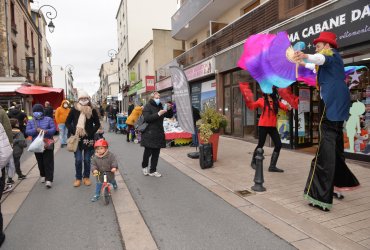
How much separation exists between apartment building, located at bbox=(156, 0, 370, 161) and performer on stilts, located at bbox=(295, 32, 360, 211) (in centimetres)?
306

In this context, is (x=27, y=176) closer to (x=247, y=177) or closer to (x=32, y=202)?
(x=32, y=202)

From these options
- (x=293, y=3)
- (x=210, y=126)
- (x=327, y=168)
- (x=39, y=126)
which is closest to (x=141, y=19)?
(x=293, y=3)

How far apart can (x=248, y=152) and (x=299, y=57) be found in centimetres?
587

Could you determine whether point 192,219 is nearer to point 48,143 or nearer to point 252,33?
point 48,143

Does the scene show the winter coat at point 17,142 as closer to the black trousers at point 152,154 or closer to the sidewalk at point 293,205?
the black trousers at point 152,154

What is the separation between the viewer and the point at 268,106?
6547 mm

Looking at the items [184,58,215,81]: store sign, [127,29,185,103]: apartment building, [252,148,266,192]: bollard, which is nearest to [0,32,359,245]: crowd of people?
[252,148,266,192]: bollard

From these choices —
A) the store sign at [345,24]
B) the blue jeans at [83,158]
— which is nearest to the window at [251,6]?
the store sign at [345,24]

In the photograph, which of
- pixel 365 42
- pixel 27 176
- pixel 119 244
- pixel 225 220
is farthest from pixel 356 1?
pixel 27 176

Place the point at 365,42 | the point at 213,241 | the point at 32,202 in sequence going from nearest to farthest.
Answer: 1. the point at 213,241
2. the point at 32,202
3. the point at 365,42

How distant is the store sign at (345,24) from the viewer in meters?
6.35

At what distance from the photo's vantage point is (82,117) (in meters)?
5.79

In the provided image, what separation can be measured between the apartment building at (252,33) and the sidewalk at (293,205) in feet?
6.01

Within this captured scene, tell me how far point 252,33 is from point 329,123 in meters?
7.82
